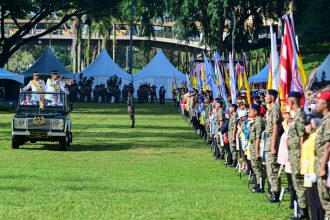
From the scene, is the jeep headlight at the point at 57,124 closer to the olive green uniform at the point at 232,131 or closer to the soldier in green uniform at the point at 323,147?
the olive green uniform at the point at 232,131

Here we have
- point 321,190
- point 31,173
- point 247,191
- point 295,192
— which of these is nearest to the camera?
point 321,190

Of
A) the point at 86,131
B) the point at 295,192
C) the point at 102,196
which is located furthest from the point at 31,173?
the point at 86,131

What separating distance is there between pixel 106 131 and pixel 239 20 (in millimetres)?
36139

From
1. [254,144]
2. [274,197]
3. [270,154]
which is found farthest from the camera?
[254,144]

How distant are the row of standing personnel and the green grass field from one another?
485 mm

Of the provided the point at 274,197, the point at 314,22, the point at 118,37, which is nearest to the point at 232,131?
the point at 274,197

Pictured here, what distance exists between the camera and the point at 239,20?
2982 inches

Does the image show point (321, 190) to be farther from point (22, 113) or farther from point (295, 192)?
point (22, 113)

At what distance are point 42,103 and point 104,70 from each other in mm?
53100

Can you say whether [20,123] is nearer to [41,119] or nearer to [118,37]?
[41,119]

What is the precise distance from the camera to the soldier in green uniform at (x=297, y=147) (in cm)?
1462

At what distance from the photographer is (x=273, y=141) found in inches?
669

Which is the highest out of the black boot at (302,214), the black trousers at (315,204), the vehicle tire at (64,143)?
the black trousers at (315,204)

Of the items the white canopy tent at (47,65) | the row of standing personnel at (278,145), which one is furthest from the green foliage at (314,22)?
the row of standing personnel at (278,145)
